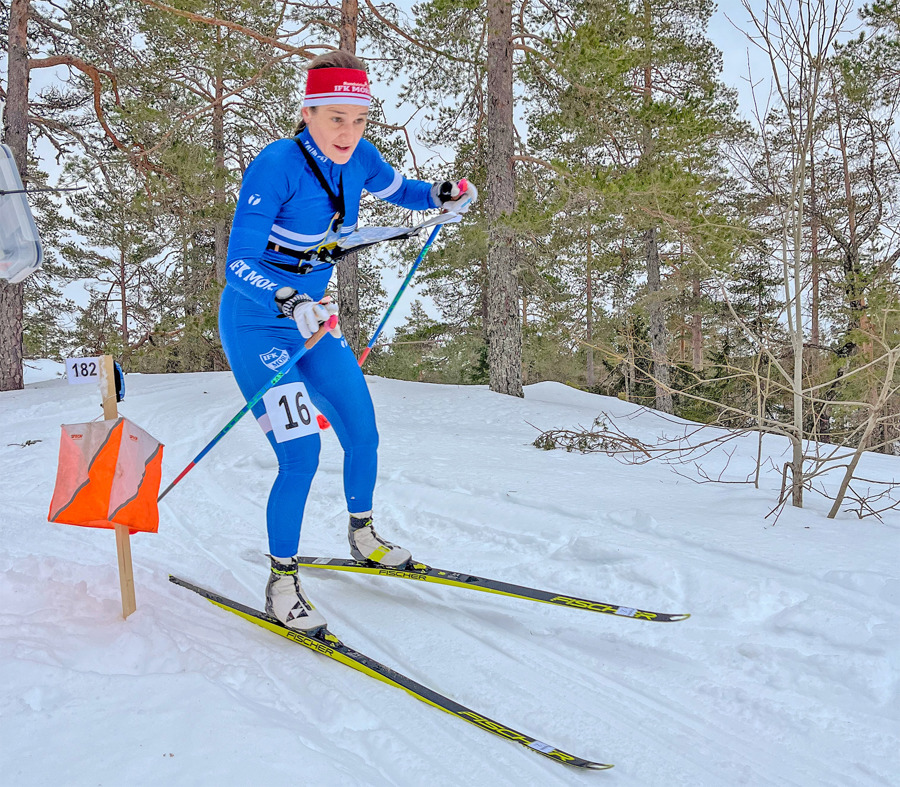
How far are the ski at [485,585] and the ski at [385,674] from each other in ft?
A: 1.79

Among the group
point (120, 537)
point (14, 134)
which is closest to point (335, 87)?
point (120, 537)

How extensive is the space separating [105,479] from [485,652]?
5.25ft

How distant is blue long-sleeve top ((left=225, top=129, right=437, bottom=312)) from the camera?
8.07ft

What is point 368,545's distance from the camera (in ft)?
10.0

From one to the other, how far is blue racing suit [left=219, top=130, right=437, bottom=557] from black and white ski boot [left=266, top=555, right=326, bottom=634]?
60mm

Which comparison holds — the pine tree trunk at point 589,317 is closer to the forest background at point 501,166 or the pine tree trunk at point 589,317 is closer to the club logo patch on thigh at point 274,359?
the forest background at point 501,166

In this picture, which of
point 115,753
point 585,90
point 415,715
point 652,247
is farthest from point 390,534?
point 652,247

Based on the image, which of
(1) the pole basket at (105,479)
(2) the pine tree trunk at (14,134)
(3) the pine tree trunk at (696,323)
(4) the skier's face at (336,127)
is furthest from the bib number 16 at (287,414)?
(3) the pine tree trunk at (696,323)

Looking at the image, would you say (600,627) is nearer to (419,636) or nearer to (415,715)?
(419,636)

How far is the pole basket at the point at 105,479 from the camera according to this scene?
2500 mm

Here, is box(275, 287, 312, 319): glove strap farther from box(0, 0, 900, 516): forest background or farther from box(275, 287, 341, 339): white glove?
box(0, 0, 900, 516): forest background

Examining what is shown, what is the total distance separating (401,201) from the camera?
10.7 feet

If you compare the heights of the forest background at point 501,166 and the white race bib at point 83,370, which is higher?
the forest background at point 501,166

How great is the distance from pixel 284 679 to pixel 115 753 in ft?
1.98
